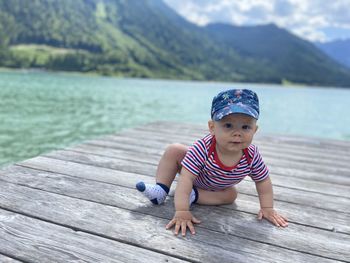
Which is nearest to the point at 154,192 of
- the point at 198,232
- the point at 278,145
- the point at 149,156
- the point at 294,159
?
the point at 198,232

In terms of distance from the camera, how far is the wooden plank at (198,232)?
248cm

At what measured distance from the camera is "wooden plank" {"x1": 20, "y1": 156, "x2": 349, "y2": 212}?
3596 millimetres

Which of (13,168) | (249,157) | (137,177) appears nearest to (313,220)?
(249,157)

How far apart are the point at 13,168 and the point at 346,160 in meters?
5.00

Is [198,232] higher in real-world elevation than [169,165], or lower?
lower

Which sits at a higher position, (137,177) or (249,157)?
(249,157)

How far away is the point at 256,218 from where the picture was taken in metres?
3.09

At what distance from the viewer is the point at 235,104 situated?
2.64 meters

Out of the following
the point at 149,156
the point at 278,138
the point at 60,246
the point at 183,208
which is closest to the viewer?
the point at 60,246

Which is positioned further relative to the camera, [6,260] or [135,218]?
[135,218]

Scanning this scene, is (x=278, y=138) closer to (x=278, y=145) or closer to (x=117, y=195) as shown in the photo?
(x=278, y=145)

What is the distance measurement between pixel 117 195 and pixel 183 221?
91 cm

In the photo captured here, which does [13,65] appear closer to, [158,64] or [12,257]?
[158,64]

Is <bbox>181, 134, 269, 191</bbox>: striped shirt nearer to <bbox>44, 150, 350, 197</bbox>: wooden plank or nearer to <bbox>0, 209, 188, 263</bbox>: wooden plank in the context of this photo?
<bbox>0, 209, 188, 263</bbox>: wooden plank
